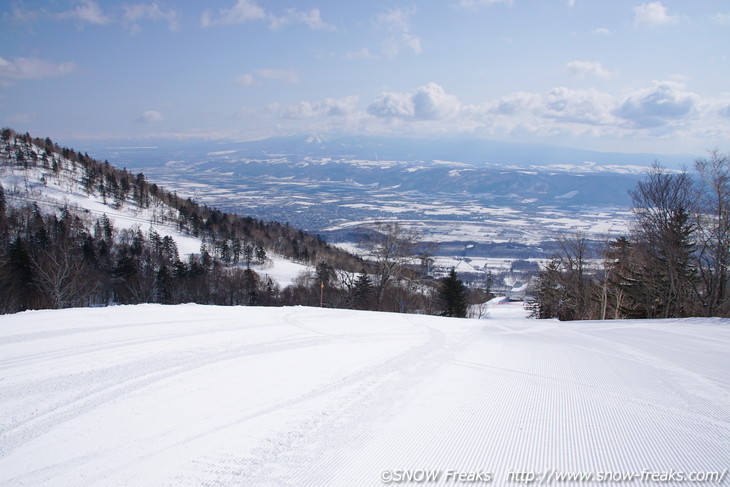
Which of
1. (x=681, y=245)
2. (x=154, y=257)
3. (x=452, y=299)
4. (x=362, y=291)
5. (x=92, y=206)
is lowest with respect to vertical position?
(x=154, y=257)

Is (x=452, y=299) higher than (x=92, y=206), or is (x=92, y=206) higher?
(x=92, y=206)

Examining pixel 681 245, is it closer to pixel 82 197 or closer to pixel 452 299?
pixel 452 299

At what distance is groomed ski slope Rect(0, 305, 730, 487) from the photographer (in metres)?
2.97

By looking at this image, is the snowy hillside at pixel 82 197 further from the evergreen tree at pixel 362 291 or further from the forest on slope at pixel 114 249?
the evergreen tree at pixel 362 291

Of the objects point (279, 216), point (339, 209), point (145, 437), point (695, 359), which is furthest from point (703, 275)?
point (339, 209)

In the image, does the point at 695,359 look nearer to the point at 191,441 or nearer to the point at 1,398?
the point at 191,441

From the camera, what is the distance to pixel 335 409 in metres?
3.95

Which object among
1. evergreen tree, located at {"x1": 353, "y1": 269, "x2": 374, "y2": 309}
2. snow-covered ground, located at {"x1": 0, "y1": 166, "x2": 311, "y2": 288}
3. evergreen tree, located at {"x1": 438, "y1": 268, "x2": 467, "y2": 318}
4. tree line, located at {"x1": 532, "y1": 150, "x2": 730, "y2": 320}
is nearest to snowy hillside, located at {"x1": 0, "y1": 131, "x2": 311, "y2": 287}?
snow-covered ground, located at {"x1": 0, "y1": 166, "x2": 311, "y2": 288}

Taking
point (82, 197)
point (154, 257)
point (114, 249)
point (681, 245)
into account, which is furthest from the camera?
point (82, 197)

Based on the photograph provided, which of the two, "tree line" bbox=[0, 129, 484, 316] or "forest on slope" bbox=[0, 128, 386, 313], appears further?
"forest on slope" bbox=[0, 128, 386, 313]

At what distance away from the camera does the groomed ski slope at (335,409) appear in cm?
297

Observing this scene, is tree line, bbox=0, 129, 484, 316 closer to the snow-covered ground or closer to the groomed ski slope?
the snow-covered ground

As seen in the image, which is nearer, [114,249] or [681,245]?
[681,245]

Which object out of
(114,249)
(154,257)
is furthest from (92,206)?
(154,257)
